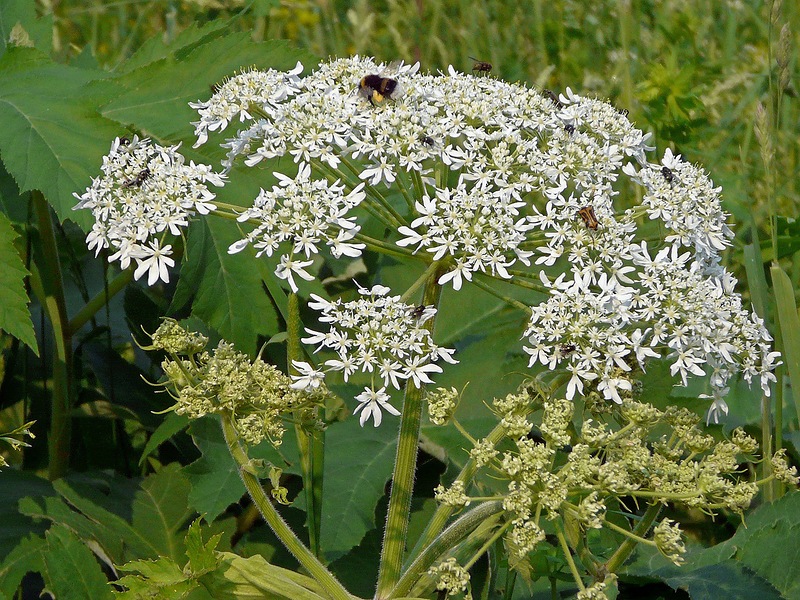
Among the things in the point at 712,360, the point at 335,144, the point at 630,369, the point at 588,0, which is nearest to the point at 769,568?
the point at 712,360

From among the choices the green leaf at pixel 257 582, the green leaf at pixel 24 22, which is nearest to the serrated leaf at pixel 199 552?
the green leaf at pixel 257 582

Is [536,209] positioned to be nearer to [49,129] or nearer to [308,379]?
[308,379]

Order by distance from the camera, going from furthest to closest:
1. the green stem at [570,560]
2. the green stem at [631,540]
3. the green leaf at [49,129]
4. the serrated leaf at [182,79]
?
the serrated leaf at [182,79]
the green leaf at [49,129]
the green stem at [631,540]
the green stem at [570,560]

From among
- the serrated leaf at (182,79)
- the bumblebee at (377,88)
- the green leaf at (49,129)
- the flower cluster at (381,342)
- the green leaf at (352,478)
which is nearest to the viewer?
the flower cluster at (381,342)

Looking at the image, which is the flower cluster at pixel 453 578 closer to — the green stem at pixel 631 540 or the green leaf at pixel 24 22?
the green stem at pixel 631 540

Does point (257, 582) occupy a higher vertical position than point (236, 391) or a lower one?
lower

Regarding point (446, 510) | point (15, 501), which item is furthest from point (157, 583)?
point (15, 501)

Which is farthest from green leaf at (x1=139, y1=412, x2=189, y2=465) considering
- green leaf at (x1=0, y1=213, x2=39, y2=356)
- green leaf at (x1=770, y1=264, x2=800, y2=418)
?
green leaf at (x1=770, y1=264, x2=800, y2=418)
